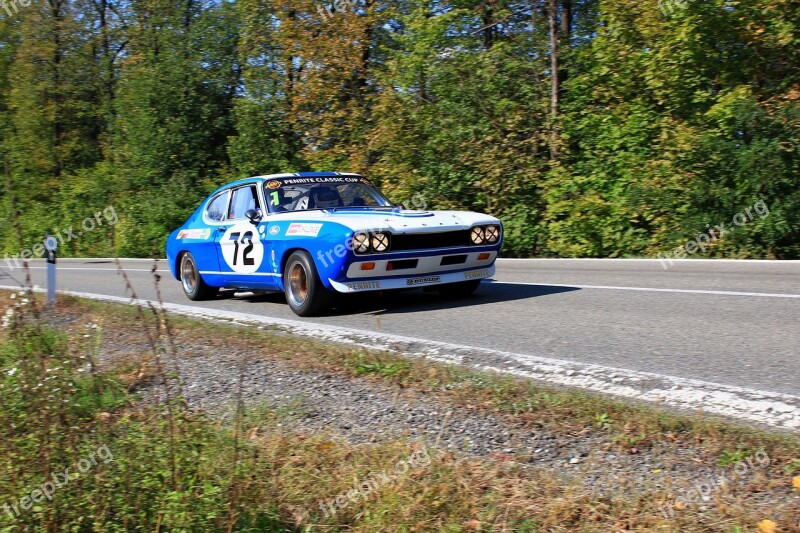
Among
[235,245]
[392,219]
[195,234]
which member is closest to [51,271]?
[195,234]

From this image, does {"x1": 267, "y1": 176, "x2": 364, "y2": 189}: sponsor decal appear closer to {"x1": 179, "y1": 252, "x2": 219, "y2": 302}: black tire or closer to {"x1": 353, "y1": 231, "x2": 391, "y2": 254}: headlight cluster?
{"x1": 353, "y1": 231, "x2": 391, "y2": 254}: headlight cluster

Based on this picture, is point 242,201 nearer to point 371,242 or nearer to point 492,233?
point 371,242

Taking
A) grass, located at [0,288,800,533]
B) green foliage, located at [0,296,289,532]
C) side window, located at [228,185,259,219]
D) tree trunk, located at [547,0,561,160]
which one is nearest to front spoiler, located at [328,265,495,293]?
side window, located at [228,185,259,219]

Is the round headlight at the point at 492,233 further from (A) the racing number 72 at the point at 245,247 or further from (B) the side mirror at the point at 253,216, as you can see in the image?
(A) the racing number 72 at the point at 245,247

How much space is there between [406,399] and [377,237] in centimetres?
324

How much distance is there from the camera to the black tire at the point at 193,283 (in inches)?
448

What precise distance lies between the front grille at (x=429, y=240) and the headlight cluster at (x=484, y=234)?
0.08 metres

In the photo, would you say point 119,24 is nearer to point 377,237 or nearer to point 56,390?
point 377,237

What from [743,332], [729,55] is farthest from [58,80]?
[743,332]

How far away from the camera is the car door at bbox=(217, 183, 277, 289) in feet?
31.4

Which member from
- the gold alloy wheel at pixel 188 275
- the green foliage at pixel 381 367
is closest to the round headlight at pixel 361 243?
the green foliage at pixel 381 367

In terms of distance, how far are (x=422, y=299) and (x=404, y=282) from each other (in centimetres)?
140

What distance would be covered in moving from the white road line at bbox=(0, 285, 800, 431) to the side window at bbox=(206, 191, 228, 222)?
3.50 m

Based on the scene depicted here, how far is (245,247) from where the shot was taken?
388 inches
